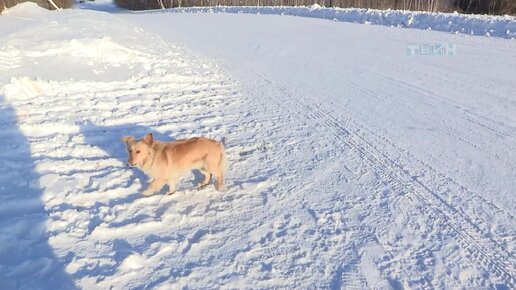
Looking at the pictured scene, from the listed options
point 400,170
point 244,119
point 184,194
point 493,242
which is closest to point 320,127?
point 244,119

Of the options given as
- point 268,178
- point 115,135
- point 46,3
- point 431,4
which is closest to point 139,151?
point 268,178

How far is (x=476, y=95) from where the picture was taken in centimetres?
818

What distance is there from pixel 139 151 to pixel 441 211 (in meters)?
3.27

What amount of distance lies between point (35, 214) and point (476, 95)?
7.69 metres

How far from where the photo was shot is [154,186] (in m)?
4.77

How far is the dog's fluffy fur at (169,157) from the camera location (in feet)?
15.0

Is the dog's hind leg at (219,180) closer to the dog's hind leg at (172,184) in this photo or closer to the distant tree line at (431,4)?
the dog's hind leg at (172,184)

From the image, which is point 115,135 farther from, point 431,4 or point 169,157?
point 431,4

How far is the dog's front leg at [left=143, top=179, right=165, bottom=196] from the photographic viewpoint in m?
4.75

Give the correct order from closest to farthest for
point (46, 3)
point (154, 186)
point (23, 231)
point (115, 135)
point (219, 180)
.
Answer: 1. point (23, 231)
2. point (154, 186)
3. point (219, 180)
4. point (115, 135)
5. point (46, 3)

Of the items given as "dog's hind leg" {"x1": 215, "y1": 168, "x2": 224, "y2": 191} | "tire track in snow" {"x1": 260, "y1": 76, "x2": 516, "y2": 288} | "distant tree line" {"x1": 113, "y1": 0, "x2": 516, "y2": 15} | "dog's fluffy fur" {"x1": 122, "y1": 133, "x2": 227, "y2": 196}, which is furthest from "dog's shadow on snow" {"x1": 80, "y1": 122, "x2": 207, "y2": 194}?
"distant tree line" {"x1": 113, "y1": 0, "x2": 516, "y2": 15}

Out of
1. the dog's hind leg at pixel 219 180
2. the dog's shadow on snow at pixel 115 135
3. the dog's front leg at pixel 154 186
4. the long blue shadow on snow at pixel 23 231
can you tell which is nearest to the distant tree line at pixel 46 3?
the dog's shadow on snow at pixel 115 135

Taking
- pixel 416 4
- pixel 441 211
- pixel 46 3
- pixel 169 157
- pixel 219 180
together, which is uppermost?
pixel 46 3

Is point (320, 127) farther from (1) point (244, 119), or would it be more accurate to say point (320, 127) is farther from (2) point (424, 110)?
(2) point (424, 110)
